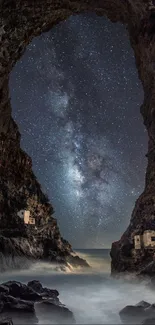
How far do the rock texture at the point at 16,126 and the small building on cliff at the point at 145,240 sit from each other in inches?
19.7

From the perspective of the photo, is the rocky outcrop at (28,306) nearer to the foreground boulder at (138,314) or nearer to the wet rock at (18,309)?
the wet rock at (18,309)

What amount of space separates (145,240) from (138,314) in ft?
32.4

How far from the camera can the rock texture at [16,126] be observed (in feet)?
61.6

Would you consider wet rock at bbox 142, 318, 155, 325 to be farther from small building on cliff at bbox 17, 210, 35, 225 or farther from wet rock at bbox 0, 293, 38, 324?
small building on cliff at bbox 17, 210, 35, 225

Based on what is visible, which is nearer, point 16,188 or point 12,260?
point 12,260

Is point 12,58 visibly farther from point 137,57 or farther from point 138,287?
point 138,287

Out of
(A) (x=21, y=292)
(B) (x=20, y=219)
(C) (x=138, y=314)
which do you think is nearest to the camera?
(C) (x=138, y=314)

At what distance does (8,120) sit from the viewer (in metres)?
27.0

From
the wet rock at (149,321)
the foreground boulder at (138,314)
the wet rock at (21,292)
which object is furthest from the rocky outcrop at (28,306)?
the wet rock at (149,321)

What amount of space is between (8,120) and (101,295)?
18486 mm

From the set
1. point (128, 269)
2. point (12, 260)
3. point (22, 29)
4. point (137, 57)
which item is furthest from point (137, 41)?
point (12, 260)

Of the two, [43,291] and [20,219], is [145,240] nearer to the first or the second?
[43,291]

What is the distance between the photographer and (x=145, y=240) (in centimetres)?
1798

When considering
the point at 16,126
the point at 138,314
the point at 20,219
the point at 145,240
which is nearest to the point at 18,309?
the point at 138,314
